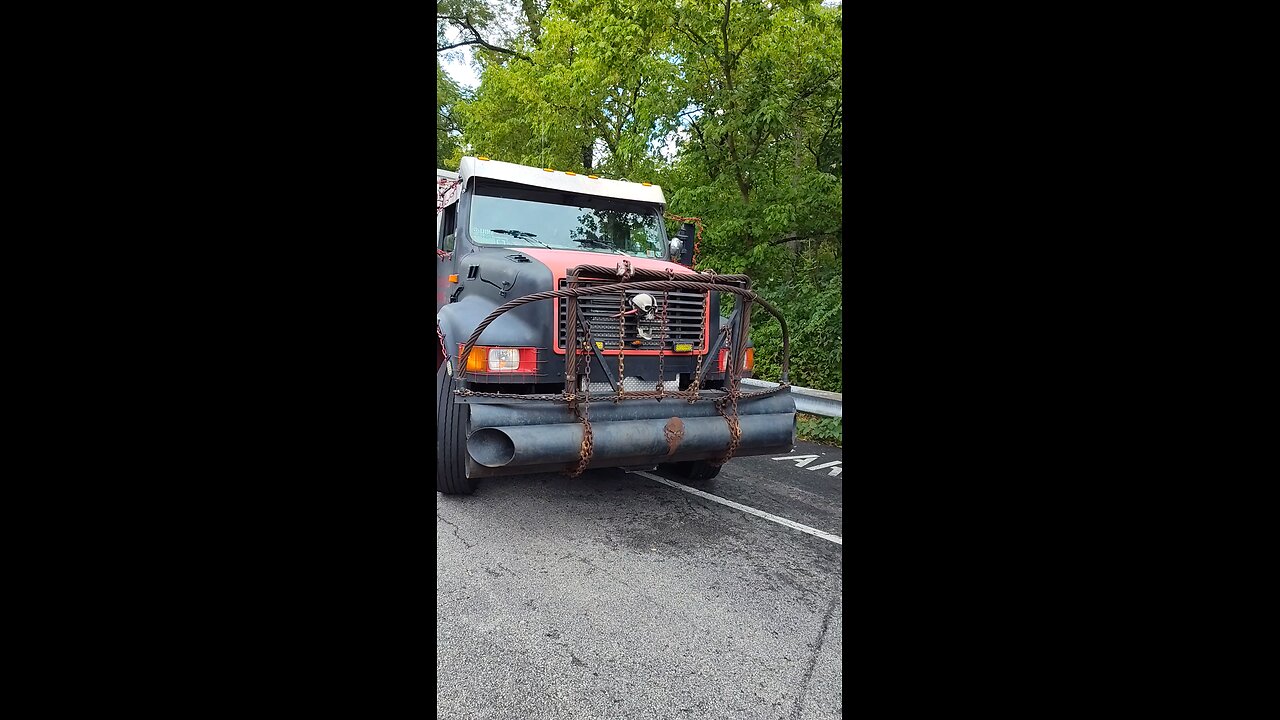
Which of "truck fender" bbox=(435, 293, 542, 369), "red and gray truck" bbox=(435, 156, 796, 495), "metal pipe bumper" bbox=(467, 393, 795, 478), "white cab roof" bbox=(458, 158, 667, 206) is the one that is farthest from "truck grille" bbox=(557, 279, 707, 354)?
"white cab roof" bbox=(458, 158, 667, 206)

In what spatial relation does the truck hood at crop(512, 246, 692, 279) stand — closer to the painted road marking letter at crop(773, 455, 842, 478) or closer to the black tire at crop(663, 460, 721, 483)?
the black tire at crop(663, 460, 721, 483)

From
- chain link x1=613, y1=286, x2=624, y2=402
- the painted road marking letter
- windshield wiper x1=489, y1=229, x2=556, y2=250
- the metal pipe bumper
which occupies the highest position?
windshield wiper x1=489, y1=229, x2=556, y2=250

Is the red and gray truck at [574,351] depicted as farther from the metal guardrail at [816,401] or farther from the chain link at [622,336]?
the metal guardrail at [816,401]

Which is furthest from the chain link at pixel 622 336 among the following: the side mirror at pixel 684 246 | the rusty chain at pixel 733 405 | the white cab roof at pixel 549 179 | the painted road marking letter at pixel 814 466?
the painted road marking letter at pixel 814 466

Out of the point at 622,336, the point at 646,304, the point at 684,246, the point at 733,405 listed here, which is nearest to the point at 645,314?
the point at 646,304

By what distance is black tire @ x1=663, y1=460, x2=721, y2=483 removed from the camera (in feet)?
15.7

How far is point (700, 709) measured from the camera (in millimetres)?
2129

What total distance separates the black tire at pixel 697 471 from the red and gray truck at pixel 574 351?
0.04 ft

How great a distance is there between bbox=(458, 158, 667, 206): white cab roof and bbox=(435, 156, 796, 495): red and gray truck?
1cm

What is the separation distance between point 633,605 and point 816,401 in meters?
2.81
